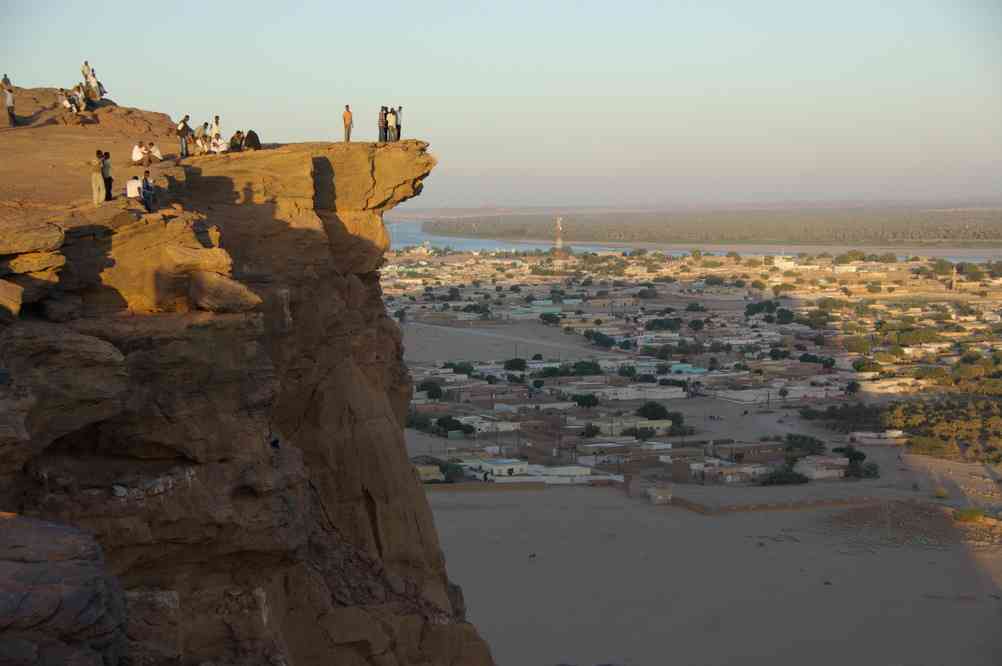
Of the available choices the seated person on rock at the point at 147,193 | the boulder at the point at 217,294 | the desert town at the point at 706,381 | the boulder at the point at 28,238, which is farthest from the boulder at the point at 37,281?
the desert town at the point at 706,381

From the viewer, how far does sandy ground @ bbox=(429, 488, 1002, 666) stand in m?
30.2

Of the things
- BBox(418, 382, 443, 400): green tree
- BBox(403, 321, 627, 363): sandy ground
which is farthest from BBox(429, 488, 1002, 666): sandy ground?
BBox(403, 321, 627, 363): sandy ground

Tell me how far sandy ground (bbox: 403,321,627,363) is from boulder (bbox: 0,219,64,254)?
73.8 meters

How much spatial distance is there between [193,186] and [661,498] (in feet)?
98.6

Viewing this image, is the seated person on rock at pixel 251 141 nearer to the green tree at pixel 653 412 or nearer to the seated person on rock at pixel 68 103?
the seated person on rock at pixel 68 103

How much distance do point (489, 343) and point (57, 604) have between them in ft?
293

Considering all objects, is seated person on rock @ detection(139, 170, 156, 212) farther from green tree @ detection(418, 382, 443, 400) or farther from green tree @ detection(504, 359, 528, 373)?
green tree @ detection(504, 359, 528, 373)

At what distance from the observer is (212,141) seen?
18.9 metres

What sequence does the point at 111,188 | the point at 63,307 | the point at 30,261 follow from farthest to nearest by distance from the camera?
the point at 111,188, the point at 63,307, the point at 30,261

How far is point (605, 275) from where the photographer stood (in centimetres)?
15900

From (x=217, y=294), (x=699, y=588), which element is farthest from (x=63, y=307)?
(x=699, y=588)

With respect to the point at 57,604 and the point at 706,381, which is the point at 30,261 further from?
the point at 706,381

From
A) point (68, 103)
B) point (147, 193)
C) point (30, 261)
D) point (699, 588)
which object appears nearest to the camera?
point (30, 261)

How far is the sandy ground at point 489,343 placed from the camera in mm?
89562
